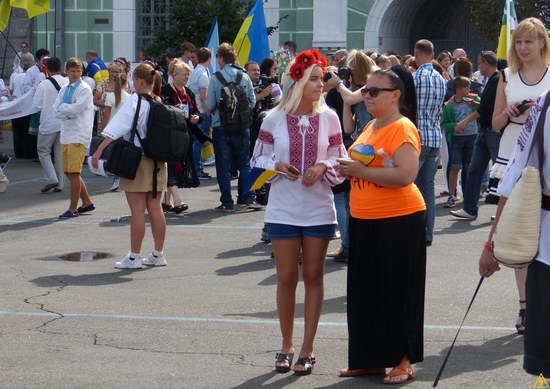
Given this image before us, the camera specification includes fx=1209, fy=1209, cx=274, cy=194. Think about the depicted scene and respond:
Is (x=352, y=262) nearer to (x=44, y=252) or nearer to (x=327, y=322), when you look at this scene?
(x=327, y=322)

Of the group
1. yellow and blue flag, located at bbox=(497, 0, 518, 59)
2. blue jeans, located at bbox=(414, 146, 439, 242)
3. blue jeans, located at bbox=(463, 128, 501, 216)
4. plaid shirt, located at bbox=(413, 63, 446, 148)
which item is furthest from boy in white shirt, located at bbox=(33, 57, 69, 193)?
blue jeans, located at bbox=(414, 146, 439, 242)

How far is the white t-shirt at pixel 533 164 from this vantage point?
15.6ft

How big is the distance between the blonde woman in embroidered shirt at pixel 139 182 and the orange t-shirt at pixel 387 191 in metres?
3.98

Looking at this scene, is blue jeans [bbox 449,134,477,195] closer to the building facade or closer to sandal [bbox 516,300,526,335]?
sandal [bbox 516,300,526,335]

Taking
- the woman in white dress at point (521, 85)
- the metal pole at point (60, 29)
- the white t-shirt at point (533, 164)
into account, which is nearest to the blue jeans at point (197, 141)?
the woman in white dress at point (521, 85)

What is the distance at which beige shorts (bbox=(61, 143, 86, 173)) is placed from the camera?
13430mm

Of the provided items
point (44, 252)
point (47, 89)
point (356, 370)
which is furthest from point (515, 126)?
point (47, 89)

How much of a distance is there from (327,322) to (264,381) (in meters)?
1.48

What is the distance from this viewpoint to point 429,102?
11148 mm

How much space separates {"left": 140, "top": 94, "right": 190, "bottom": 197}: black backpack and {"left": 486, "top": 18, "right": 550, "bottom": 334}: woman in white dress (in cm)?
312

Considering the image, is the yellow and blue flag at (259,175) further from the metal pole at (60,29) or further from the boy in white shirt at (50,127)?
the metal pole at (60,29)

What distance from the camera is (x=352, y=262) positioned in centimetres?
652

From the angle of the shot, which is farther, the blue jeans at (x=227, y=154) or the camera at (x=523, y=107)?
the blue jeans at (x=227, y=154)

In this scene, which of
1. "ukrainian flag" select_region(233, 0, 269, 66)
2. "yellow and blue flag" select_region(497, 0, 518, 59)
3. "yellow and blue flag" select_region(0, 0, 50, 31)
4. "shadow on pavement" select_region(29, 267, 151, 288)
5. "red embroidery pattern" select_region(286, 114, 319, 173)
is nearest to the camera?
"red embroidery pattern" select_region(286, 114, 319, 173)
